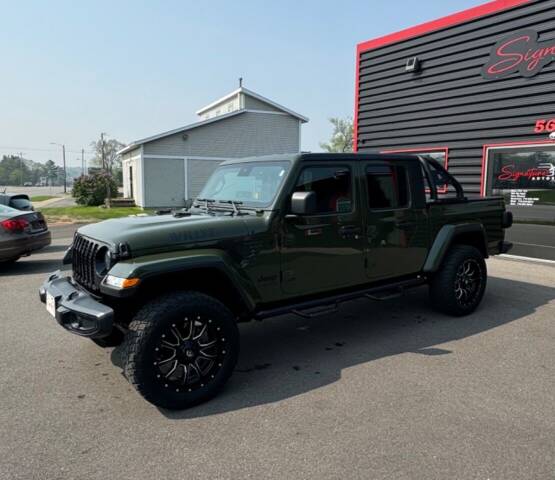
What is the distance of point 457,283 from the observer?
5.24 metres

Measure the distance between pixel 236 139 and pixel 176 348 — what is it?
73.0ft

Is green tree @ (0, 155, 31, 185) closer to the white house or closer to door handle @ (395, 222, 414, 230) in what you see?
the white house

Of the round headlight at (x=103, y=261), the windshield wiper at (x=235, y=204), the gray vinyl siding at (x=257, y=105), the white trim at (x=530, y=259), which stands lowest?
the white trim at (x=530, y=259)

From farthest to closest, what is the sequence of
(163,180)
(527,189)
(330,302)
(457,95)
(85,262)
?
(163,180), (457,95), (527,189), (330,302), (85,262)

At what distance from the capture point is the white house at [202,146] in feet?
73.9

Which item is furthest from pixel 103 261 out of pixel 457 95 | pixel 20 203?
pixel 20 203

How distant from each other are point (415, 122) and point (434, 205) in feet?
23.0

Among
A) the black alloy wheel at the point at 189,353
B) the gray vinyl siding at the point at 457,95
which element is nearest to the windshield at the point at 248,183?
the black alloy wheel at the point at 189,353

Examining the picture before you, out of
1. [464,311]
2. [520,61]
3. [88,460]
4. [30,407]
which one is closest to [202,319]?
[88,460]

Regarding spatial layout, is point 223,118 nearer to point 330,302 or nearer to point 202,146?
point 202,146

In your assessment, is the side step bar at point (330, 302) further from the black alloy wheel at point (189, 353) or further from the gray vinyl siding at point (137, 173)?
the gray vinyl siding at point (137, 173)

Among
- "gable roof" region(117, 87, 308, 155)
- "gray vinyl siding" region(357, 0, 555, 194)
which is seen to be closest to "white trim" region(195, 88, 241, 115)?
"gable roof" region(117, 87, 308, 155)
